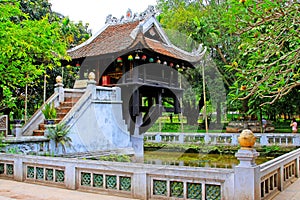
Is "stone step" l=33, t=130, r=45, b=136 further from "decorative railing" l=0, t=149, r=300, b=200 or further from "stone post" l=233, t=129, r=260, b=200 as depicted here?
"stone post" l=233, t=129, r=260, b=200

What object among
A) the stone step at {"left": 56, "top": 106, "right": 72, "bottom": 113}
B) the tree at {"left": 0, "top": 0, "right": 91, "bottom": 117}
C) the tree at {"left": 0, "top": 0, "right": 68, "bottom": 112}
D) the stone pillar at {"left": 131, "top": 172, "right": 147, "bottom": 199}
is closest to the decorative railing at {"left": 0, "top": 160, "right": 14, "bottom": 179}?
the tree at {"left": 0, "top": 0, "right": 68, "bottom": 112}

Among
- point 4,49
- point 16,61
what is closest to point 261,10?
point 4,49

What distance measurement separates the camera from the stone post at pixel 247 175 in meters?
4.80

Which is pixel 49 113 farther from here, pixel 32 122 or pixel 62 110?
pixel 62 110

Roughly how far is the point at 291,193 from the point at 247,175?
175 cm

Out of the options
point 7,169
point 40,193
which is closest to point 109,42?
point 7,169

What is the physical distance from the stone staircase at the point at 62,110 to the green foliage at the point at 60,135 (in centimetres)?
103

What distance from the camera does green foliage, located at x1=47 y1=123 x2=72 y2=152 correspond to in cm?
1049

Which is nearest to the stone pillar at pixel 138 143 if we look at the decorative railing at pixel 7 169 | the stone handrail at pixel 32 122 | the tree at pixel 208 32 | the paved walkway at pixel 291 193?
the stone handrail at pixel 32 122

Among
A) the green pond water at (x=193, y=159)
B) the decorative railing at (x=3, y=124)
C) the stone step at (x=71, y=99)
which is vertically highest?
the stone step at (x=71, y=99)

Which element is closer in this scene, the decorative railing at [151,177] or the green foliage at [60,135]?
the decorative railing at [151,177]

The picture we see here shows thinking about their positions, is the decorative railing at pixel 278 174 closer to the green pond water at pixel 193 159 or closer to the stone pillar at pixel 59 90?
the green pond water at pixel 193 159

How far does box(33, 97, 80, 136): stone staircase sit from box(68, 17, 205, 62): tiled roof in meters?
2.68

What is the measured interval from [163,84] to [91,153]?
20.1 feet
